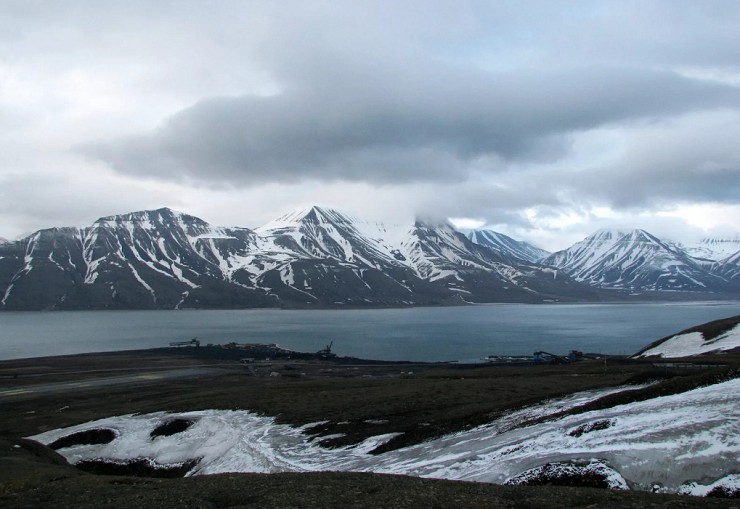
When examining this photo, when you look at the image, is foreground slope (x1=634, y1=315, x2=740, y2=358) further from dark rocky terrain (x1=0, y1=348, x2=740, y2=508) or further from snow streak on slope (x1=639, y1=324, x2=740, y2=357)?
dark rocky terrain (x1=0, y1=348, x2=740, y2=508)

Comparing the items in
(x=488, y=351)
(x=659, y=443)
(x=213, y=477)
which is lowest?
(x=488, y=351)

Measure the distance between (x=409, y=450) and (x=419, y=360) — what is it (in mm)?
111426

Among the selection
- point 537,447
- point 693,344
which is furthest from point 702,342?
point 537,447

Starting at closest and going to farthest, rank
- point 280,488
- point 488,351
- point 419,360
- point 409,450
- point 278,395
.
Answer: point 280,488 → point 409,450 → point 278,395 → point 419,360 → point 488,351

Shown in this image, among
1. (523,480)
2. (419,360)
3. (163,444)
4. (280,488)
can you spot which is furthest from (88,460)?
(419,360)

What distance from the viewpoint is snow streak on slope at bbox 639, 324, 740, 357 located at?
3485 inches

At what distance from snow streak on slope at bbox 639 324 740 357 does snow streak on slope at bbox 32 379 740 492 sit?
62961 millimetres

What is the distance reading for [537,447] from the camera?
25.2 m

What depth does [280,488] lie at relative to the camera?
21047mm

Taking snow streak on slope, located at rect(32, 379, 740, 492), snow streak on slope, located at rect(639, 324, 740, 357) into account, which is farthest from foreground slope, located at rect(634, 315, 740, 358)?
snow streak on slope, located at rect(32, 379, 740, 492)

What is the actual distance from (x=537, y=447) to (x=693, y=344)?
88180 mm

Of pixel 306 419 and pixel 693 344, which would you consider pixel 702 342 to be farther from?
pixel 306 419

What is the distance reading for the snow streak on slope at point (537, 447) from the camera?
20.1 meters

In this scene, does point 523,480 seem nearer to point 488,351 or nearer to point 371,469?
point 371,469
